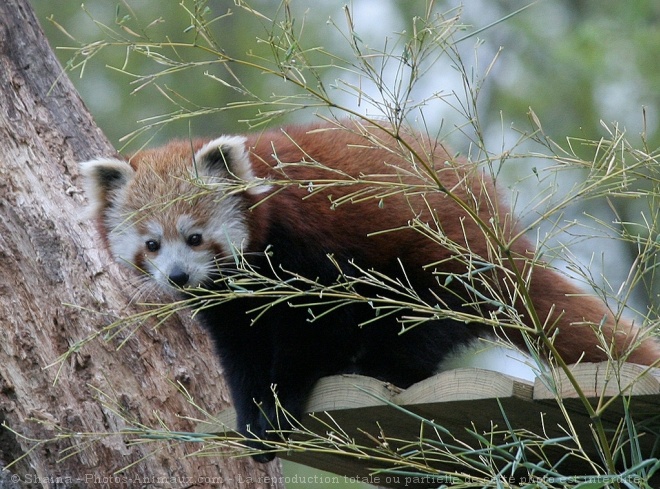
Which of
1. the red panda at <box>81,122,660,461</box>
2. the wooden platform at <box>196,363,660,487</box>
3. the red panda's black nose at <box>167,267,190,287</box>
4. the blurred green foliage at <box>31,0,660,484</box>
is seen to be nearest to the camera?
the wooden platform at <box>196,363,660,487</box>

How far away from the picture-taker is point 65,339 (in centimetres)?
368

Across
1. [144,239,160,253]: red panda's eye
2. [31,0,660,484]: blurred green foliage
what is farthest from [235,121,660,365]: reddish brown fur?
[31,0,660,484]: blurred green foliage

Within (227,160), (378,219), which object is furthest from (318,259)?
(227,160)

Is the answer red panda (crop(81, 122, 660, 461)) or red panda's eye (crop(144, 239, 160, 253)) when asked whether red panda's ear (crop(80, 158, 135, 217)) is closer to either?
red panda (crop(81, 122, 660, 461))

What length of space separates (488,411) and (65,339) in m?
1.92

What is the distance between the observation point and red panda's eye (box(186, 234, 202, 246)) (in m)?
3.69

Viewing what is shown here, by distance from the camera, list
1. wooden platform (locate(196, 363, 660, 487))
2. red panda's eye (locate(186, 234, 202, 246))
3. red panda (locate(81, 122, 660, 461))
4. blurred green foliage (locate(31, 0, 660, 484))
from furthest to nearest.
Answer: blurred green foliage (locate(31, 0, 660, 484))
red panda's eye (locate(186, 234, 202, 246))
red panda (locate(81, 122, 660, 461))
wooden platform (locate(196, 363, 660, 487))

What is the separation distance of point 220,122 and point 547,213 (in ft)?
30.6

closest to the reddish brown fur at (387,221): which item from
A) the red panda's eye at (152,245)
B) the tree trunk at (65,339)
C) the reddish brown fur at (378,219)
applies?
the reddish brown fur at (378,219)

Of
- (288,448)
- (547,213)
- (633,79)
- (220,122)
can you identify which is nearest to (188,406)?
(288,448)

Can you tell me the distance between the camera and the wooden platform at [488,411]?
224 centimetres

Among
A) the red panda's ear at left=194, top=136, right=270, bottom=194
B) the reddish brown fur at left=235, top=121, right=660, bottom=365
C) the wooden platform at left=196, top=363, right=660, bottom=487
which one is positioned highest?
the red panda's ear at left=194, top=136, right=270, bottom=194

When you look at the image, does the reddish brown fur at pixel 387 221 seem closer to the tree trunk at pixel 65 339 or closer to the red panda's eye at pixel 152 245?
the red panda's eye at pixel 152 245

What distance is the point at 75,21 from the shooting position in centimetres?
1145
